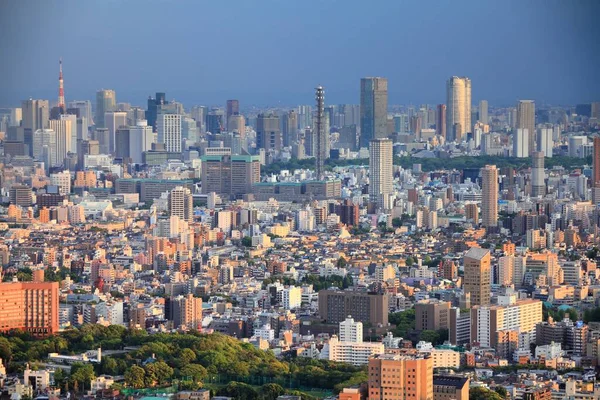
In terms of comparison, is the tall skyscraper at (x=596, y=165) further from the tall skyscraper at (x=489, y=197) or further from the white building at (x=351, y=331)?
the white building at (x=351, y=331)

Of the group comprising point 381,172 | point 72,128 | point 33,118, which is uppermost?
point 33,118

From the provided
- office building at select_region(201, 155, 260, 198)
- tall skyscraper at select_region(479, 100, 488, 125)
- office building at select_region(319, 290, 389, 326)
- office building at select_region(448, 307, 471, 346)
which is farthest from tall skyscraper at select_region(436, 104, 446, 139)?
office building at select_region(448, 307, 471, 346)

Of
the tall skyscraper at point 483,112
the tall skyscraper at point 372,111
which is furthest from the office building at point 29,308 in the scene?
the tall skyscraper at point 372,111

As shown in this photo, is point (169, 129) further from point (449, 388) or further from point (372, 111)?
point (449, 388)

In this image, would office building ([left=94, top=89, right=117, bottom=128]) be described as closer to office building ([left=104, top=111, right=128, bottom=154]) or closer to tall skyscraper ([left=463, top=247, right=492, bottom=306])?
office building ([left=104, top=111, right=128, bottom=154])

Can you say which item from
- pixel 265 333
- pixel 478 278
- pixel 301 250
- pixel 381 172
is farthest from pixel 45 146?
pixel 265 333
